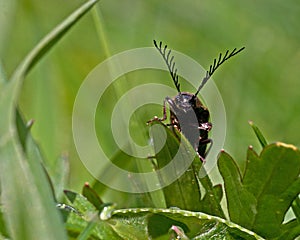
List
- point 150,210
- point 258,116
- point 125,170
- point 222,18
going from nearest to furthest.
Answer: point 150,210, point 125,170, point 258,116, point 222,18

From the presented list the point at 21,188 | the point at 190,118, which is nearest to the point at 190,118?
the point at 190,118

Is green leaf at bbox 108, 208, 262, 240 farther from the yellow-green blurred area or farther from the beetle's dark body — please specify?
the yellow-green blurred area

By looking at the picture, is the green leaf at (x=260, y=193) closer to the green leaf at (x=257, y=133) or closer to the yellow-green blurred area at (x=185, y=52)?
the green leaf at (x=257, y=133)

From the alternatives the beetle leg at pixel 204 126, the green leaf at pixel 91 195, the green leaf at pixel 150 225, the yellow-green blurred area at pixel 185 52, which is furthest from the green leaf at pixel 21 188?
the yellow-green blurred area at pixel 185 52

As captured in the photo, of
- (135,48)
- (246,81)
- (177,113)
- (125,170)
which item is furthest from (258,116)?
(177,113)

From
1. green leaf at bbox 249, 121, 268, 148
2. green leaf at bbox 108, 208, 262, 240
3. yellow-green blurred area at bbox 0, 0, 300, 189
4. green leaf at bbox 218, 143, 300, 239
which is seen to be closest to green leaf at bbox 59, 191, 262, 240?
green leaf at bbox 108, 208, 262, 240

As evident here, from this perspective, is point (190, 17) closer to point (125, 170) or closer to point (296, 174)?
point (125, 170)
